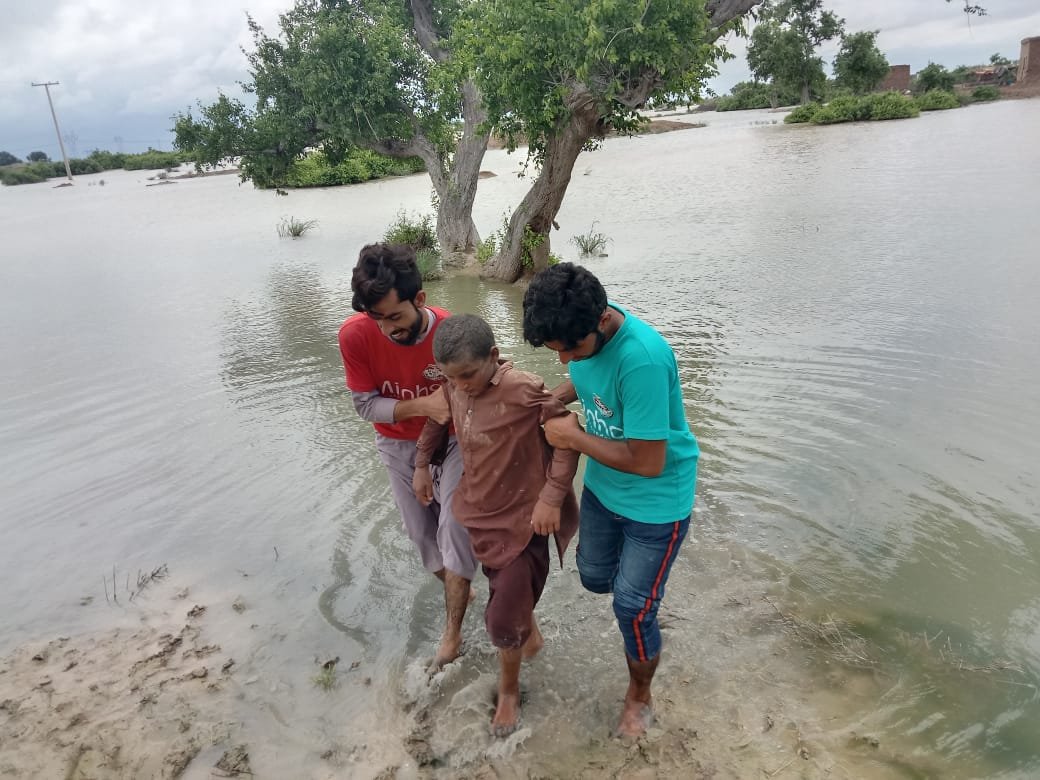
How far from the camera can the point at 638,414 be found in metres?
2.19

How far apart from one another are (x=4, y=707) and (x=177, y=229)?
21.9 metres

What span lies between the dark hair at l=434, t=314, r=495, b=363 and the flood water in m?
1.55

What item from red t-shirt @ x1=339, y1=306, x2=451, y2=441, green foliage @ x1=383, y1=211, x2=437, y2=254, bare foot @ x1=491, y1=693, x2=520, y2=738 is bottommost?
bare foot @ x1=491, y1=693, x2=520, y2=738

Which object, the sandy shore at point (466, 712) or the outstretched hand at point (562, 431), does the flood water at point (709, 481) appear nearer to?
the sandy shore at point (466, 712)

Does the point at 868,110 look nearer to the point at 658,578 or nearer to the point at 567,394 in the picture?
the point at 567,394

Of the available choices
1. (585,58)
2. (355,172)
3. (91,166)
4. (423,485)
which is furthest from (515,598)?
(91,166)

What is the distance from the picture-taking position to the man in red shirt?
2658 millimetres

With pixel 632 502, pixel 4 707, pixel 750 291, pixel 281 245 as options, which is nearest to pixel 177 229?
pixel 281 245

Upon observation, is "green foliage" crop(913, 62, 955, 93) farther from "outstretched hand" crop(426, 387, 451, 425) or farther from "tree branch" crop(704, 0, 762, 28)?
"outstretched hand" crop(426, 387, 451, 425)

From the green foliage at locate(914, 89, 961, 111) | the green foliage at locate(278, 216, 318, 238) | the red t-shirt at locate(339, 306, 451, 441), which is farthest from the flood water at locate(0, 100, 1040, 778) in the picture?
the green foliage at locate(914, 89, 961, 111)

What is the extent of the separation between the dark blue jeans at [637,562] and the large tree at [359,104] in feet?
33.7

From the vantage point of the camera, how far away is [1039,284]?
8.54 metres

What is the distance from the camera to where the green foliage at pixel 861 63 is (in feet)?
141

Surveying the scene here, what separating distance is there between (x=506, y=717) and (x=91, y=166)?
237ft
